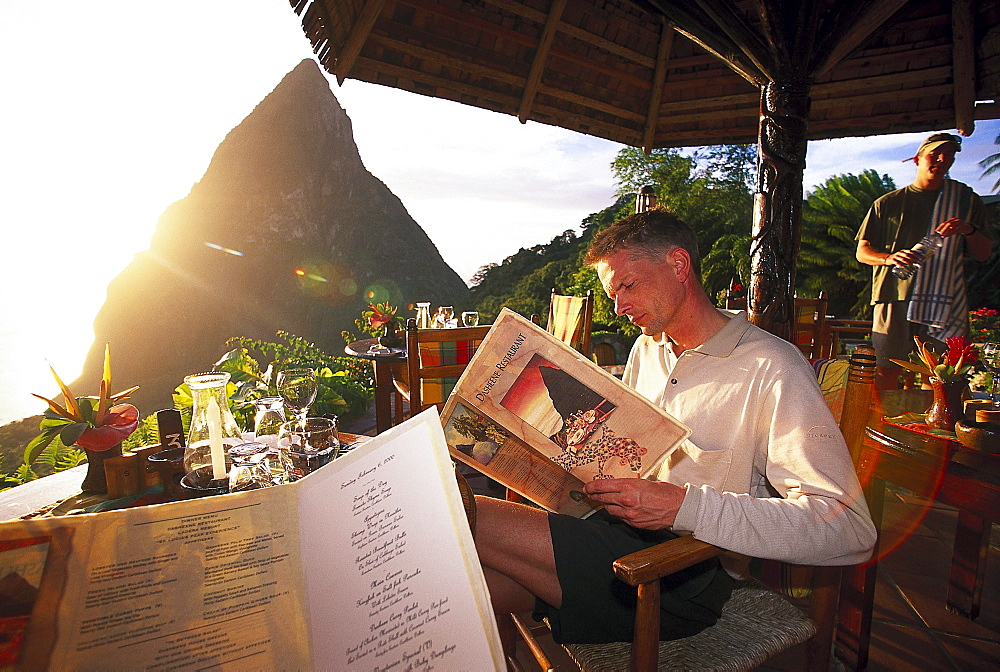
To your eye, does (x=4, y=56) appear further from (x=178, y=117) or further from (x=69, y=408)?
(x=69, y=408)

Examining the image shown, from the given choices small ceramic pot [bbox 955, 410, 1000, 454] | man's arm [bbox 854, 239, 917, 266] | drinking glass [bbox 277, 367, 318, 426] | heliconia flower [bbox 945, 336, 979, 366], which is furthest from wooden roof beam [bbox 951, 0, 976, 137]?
drinking glass [bbox 277, 367, 318, 426]

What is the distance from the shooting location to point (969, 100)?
2.88 meters

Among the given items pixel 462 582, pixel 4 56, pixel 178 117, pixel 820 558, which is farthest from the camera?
pixel 178 117

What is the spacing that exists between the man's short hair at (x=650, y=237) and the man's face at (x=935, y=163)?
2.49 m

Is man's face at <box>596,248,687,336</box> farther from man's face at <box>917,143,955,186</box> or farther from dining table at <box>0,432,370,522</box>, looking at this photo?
man's face at <box>917,143,955,186</box>

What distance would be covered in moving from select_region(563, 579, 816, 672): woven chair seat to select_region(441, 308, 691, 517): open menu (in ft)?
1.32

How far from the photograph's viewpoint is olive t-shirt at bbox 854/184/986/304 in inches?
118

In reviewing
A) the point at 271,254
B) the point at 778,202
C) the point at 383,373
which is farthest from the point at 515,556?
the point at 271,254

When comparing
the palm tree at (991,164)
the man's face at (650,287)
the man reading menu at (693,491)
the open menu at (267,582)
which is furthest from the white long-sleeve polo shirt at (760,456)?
the palm tree at (991,164)

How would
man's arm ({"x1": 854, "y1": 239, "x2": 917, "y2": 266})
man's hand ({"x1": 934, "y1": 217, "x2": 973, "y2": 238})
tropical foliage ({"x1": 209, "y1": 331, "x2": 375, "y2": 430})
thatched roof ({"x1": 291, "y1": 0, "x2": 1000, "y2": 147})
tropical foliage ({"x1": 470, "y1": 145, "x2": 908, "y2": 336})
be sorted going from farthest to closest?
tropical foliage ({"x1": 470, "y1": 145, "x2": 908, "y2": 336}) → tropical foliage ({"x1": 209, "y1": 331, "x2": 375, "y2": 430}) → man's arm ({"x1": 854, "y1": 239, "x2": 917, "y2": 266}) → man's hand ({"x1": 934, "y1": 217, "x2": 973, "y2": 238}) → thatched roof ({"x1": 291, "y1": 0, "x2": 1000, "y2": 147})

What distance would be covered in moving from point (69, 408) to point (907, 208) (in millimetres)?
4134

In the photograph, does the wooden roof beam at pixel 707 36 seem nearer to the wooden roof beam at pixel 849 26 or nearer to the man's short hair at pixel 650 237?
the wooden roof beam at pixel 849 26

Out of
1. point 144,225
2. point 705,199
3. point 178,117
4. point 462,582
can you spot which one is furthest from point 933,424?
point 144,225

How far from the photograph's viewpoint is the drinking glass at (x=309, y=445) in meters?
1.07
